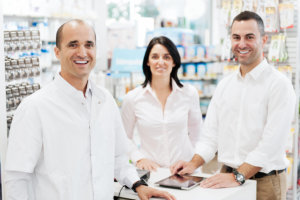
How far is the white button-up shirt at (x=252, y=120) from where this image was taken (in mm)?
2670

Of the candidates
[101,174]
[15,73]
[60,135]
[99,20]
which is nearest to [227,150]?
[101,174]

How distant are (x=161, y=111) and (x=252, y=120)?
818mm

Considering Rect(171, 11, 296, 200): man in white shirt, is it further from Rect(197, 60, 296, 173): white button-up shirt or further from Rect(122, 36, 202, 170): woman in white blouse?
Rect(122, 36, 202, 170): woman in white blouse

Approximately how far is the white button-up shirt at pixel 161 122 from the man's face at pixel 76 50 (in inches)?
49.7

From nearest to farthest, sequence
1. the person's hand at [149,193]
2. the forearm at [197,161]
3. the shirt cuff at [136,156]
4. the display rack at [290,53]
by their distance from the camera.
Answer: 1. the person's hand at [149,193]
2. the forearm at [197,161]
3. the shirt cuff at [136,156]
4. the display rack at [290,53]

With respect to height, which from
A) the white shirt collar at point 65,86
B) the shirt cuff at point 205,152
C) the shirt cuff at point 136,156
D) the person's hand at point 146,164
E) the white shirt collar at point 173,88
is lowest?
the person's hand at point 146,164

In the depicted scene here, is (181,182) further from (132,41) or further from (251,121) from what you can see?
(132,41)

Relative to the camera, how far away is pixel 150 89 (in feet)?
11.2

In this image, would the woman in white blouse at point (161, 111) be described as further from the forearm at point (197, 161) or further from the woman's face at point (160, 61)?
the forearm at point (197, 161)

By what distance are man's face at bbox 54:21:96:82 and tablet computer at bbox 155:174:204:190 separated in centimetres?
90

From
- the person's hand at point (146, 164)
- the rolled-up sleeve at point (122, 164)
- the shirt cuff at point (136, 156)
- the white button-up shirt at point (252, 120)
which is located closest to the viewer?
the rolled-up sleeve at point (122, 164)

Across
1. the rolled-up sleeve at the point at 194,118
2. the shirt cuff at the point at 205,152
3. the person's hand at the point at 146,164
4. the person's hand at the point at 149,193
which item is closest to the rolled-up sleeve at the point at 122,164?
the person's hand at the point at 149,193

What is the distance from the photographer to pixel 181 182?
261 centimetres

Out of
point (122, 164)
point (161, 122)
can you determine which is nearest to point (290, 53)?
point (161, 122)
